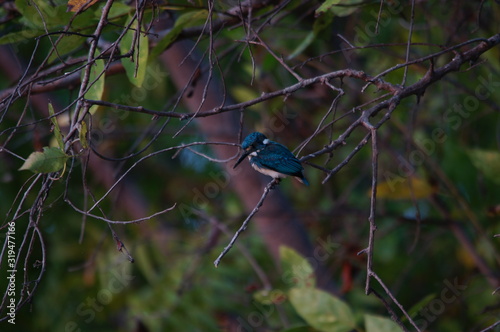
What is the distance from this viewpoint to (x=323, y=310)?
3160mm

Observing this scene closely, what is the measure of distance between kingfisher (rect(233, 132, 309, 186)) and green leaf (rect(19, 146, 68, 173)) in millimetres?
1029

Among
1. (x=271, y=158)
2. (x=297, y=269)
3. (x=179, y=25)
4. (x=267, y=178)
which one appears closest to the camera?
(x=179, y=25)

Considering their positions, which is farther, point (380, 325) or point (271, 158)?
point (271, 158)

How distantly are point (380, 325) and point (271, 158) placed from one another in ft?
3.19

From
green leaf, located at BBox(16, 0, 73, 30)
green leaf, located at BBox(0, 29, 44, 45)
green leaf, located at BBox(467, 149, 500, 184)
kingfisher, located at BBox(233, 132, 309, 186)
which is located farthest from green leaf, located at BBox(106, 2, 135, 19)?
green leaf, located at BBox(467, 149, 500, 184)

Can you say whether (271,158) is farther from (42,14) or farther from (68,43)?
(42,14)

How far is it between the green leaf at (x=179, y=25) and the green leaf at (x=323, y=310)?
134cm

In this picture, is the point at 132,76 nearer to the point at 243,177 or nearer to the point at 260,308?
the point at 243,177

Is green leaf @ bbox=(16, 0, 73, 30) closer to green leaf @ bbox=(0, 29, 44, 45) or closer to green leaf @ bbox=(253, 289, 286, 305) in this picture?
green leaf @ bbox=(0, 29, 44, 45)

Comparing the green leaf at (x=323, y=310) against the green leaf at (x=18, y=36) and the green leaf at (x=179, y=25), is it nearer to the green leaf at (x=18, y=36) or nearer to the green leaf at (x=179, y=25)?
the green leaf at (x=179, y=25)

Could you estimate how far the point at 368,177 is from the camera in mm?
6051

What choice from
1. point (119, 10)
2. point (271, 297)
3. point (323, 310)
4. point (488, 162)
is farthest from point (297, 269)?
point (119, 10)

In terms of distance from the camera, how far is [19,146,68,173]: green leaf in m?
2.07

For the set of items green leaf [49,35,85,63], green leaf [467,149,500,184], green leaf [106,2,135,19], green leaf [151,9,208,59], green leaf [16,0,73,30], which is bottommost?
green leaf [467,149,500,184]
